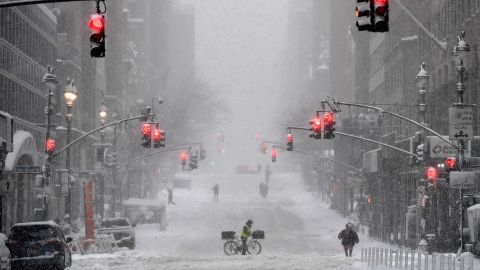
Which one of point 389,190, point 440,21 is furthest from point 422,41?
point 389,190

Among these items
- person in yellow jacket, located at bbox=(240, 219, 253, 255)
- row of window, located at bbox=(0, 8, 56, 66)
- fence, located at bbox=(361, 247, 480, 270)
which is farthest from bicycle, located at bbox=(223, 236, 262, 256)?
row of window, located at bbox=(0, 8, 56, 66)

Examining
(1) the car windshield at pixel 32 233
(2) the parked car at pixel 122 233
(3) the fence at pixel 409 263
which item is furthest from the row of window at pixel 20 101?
(3) the fence at pixel 409 263

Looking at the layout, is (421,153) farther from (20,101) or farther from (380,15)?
(380,15)

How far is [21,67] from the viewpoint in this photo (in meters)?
62.4

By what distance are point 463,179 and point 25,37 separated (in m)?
36.8

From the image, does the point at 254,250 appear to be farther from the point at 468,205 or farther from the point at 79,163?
the point at 79,163

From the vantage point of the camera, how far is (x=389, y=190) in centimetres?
6769

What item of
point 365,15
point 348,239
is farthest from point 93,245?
point 365,15

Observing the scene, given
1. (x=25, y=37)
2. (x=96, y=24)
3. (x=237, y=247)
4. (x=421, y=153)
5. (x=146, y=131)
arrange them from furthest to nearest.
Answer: (x=25, y=37), (x=146, y=131), (x=237, y=247), (x=421, y=153), (x=96, y=24)

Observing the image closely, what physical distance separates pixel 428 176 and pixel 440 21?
17871mm

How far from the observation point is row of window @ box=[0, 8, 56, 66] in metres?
57.0

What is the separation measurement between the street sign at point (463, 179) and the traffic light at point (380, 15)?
56.6ft

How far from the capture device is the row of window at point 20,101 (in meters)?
57.5

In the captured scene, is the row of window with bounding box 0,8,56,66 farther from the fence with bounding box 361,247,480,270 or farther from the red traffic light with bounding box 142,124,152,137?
the fence with bounding box 361,247,480,270
